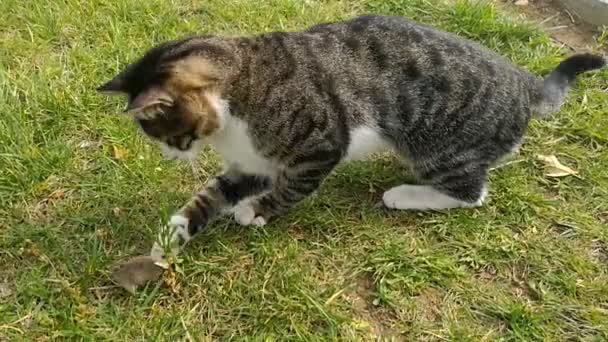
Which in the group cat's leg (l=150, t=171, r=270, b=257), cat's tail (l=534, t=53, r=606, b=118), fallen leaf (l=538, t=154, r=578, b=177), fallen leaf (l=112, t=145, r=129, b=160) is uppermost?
cat's tail (l=534, t=53, r=606, b=118)

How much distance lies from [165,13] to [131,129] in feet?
2.69

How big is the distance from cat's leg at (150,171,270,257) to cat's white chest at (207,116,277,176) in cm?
7

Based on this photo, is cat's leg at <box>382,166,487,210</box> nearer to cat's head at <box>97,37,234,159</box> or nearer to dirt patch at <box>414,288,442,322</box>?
dirt patch at <box>414,288,442,322</box>

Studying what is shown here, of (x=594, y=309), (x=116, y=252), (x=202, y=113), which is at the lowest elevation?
(x=594, y=309)

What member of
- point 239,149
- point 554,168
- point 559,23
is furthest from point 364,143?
point 559,23

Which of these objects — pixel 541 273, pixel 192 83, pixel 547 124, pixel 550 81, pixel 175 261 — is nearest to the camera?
pixel 192 83

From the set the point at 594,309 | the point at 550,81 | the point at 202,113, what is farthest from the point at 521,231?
the point at 202,113

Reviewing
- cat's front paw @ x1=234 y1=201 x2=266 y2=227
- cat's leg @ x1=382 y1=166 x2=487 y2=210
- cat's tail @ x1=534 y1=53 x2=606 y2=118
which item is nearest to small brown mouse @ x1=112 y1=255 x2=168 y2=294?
cat's front paw @ x1=234 y1=201 x2=266 y2=227

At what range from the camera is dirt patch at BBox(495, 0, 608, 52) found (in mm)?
3379

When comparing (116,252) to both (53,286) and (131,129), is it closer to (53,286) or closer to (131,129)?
(53,286)

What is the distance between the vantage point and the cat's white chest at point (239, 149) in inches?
86.3

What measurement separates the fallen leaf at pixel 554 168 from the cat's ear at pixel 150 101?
1.54 meters

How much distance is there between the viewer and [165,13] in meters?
3.26

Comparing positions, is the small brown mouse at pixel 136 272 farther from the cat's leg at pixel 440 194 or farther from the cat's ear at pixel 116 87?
the cat's leg at pixel 440 194
